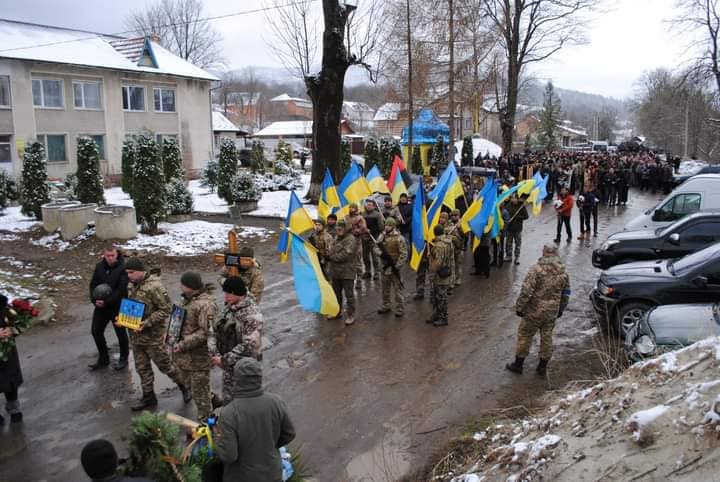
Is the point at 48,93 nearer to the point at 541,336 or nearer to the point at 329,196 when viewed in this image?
the point at 329,196

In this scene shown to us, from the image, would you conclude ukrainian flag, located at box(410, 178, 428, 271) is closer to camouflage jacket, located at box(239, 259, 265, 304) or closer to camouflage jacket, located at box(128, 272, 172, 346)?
camouflage jacket, located at box(239, 259, 265, 304)

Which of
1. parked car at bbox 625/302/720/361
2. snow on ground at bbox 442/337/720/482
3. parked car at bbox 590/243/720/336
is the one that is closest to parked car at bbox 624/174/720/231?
parked car at bbox 590/243/720/336

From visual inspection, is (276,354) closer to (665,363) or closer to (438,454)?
(438,454)

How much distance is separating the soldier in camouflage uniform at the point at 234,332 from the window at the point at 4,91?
1131 inches

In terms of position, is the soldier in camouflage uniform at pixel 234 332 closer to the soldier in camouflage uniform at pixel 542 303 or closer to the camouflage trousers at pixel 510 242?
the soldier in camouflage uniform at pixel 542 303

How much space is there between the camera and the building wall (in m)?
28.4

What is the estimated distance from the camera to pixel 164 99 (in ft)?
116

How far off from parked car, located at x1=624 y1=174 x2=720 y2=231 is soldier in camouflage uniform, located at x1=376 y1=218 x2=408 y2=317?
286 inches

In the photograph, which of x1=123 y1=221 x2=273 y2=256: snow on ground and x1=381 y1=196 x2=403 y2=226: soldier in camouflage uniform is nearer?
x1=381 y1=196 x2=403 y2=226: soldier in camouflage uniform

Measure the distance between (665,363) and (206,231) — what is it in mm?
13645

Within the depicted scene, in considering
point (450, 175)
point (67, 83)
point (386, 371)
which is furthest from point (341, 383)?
point (67, 83)

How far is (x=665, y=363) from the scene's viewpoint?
5.04 meters

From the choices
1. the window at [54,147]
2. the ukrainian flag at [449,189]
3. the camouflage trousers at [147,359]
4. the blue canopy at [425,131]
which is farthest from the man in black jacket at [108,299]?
the blue canopy at [425,131]

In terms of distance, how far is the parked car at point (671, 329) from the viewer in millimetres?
6703
